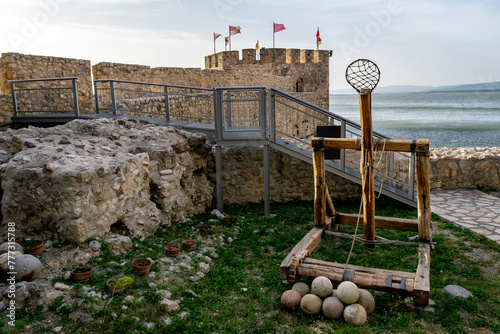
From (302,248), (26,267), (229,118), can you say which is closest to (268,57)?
(229,118)

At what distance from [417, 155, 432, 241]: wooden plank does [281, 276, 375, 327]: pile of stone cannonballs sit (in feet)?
4.94

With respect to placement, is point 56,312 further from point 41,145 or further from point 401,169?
point 401,169

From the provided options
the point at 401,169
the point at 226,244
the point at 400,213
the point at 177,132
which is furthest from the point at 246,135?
the point at 401,169

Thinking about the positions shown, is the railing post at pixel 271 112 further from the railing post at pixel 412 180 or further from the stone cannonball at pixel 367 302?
the stone cannonball at pixel 367 302

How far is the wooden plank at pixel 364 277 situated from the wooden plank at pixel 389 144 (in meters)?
1.61

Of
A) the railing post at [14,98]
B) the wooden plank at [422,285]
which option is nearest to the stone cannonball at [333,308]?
the wooden plank at [422,285]

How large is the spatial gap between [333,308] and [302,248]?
112 centimetres

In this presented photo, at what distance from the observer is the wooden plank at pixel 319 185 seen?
228 inches

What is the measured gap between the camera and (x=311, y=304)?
14.3 feet

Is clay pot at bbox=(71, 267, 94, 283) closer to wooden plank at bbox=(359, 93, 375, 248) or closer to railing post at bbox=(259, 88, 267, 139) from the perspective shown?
wooden plank at bbox=(359, 93, 375, 248)

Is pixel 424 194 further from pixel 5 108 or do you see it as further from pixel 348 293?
pixel 5 108

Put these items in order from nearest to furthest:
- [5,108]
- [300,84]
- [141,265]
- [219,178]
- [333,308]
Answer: [333,308] < [141,265] < [219,178] < [5,108] < [300,84]

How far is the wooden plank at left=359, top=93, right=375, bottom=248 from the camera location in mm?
4852

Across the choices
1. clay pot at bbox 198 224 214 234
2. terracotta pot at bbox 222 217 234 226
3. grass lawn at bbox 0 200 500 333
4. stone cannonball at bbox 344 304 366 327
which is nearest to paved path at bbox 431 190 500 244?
grass lawn at bbox 0 200 500 333
